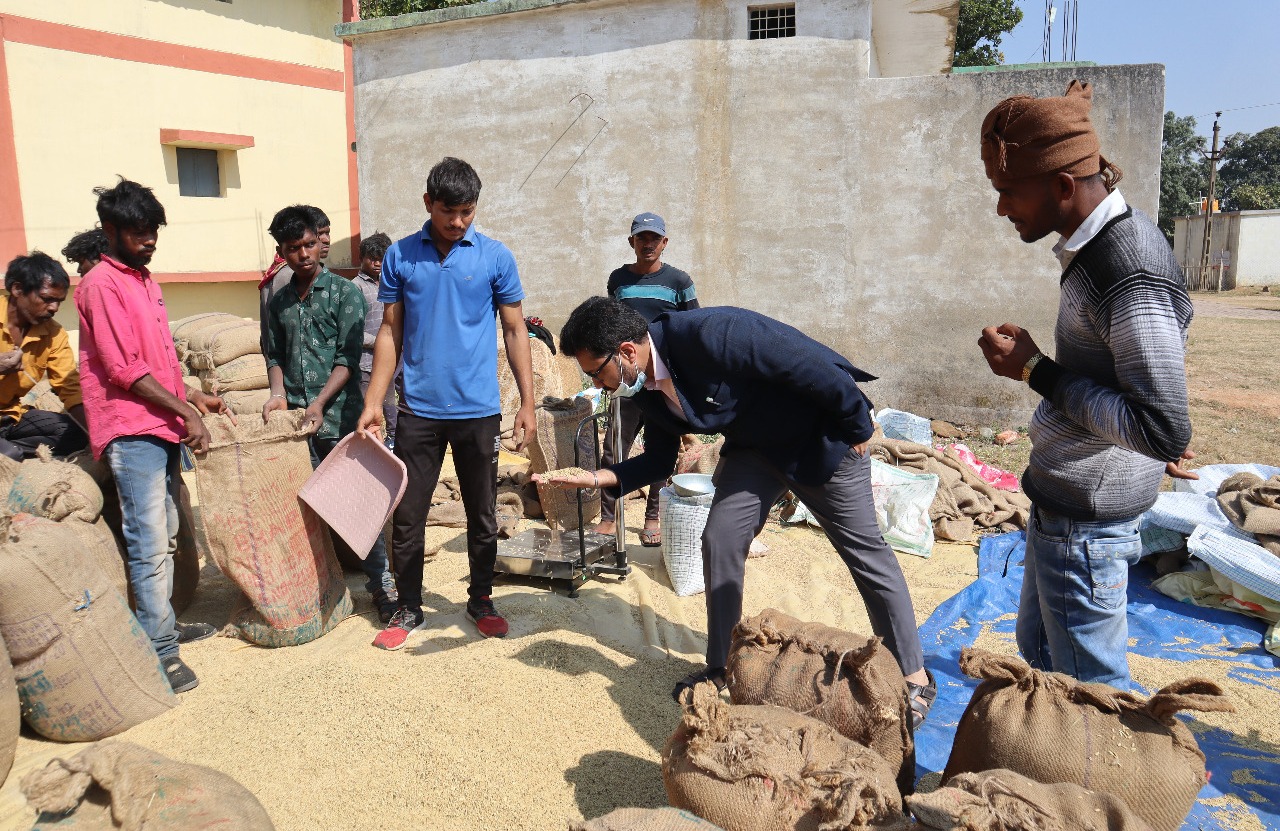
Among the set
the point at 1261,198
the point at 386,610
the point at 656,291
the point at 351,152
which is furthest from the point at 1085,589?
the point at 1261,198

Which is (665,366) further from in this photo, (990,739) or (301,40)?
(301,40)

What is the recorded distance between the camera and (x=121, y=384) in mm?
3254

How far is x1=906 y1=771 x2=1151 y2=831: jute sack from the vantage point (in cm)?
169

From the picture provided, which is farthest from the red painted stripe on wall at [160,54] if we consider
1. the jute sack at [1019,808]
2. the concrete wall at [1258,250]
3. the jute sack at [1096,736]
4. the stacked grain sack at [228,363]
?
the concrete wall at [1258,250]

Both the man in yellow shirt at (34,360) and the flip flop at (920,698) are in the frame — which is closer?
the flip flop at (920,698)

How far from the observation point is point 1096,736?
6.66 feet

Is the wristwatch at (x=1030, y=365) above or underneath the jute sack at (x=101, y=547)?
above

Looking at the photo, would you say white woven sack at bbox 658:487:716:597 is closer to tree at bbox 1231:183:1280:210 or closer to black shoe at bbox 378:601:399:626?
black shoe at bbox 378:601:399:626

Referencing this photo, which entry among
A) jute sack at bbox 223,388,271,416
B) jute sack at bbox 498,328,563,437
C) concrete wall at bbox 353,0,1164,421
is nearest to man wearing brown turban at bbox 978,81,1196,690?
jute sack at bbox 498,328,563,437

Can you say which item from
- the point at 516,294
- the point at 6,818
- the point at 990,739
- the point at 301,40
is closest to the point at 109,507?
the point at 6,818

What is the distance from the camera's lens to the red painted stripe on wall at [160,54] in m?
9.49

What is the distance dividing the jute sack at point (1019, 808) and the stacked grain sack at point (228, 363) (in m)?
6.92

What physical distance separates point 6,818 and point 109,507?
157cm

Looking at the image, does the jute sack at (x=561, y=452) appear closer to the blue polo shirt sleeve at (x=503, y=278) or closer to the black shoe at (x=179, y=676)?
the blue polo shirt sleeve at (x=503, y=278)
